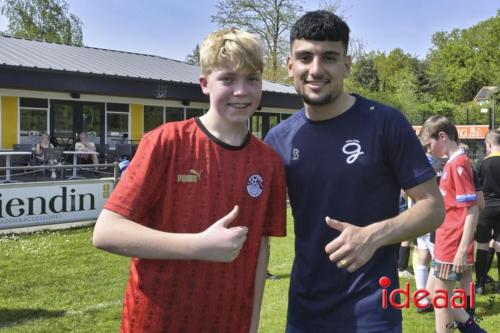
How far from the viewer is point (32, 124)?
712 inches

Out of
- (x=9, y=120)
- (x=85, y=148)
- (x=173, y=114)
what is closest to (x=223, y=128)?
(x=85, y=148)

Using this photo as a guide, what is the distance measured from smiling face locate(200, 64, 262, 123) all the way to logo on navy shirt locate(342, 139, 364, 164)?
52 cm

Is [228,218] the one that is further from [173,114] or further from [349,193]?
[173,114]

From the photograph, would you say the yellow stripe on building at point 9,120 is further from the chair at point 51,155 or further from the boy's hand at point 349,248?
the boy's hand at point 349,248

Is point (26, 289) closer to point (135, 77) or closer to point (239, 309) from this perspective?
point (239, 309)

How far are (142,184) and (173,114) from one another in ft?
68.0

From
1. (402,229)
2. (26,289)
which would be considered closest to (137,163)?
(402,229)

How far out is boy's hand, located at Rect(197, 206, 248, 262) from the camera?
1.67 m

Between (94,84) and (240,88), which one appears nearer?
(240,88)

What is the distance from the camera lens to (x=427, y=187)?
6.93ft

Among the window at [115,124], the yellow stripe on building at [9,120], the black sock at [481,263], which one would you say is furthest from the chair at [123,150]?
the black sock at [481,263]

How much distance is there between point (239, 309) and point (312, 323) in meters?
0.49

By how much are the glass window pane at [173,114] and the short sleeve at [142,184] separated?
67.0 ft

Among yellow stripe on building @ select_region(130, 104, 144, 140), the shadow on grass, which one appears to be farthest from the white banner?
yellow stripe on building @ select_region(130, 104, 144, 140)
